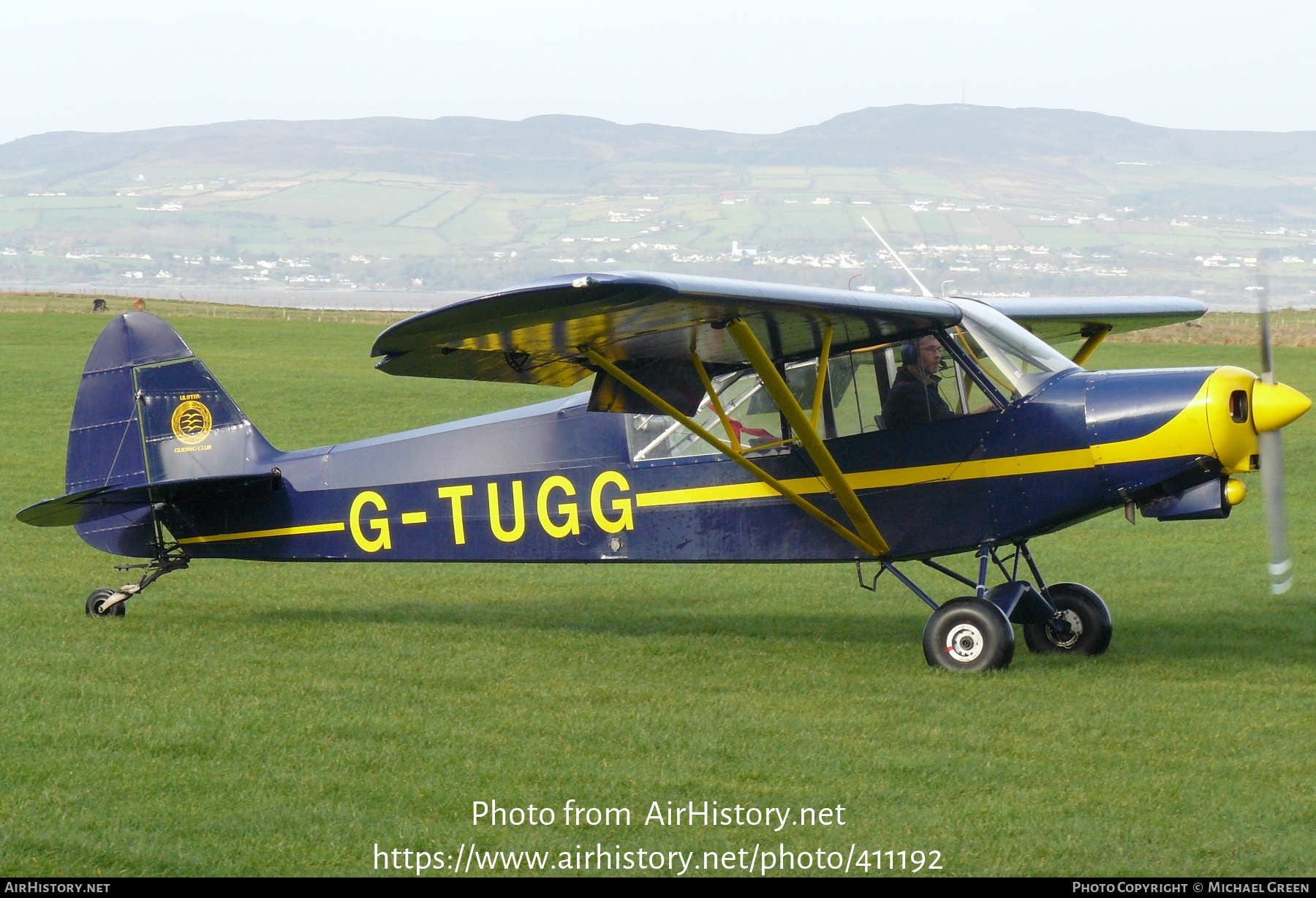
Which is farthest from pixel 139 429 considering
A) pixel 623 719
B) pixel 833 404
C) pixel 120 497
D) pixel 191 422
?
pixel 833 404

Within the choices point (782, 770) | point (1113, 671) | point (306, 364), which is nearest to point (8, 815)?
point (782, 770)

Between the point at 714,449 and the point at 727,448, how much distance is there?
1.68ft

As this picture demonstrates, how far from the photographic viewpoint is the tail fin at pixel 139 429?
35.4 feet

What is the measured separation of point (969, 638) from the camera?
8703 mm

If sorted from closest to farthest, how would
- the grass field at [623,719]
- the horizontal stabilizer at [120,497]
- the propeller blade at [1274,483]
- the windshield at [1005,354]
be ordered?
the grass field at [623,719] → the propeller blade at [1274,483] → the windshield at [1005,354] → the horizontal stabilizer at [120,497]

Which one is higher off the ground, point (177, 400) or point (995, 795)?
point (177, 400)

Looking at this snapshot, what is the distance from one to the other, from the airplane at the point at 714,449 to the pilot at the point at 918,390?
16 millimetres

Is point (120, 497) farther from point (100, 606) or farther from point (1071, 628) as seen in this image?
point (1071, 628)

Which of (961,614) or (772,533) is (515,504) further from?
(961,614)

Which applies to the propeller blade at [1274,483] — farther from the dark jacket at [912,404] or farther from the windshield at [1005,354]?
the dark jacket at [912,404]

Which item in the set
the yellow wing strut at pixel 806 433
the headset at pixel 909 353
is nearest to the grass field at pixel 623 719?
the yellow wing strut at pixel 806 433

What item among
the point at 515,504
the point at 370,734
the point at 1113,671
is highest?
the point at 515,504

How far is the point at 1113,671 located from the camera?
28.7 feet

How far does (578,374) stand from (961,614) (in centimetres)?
342
